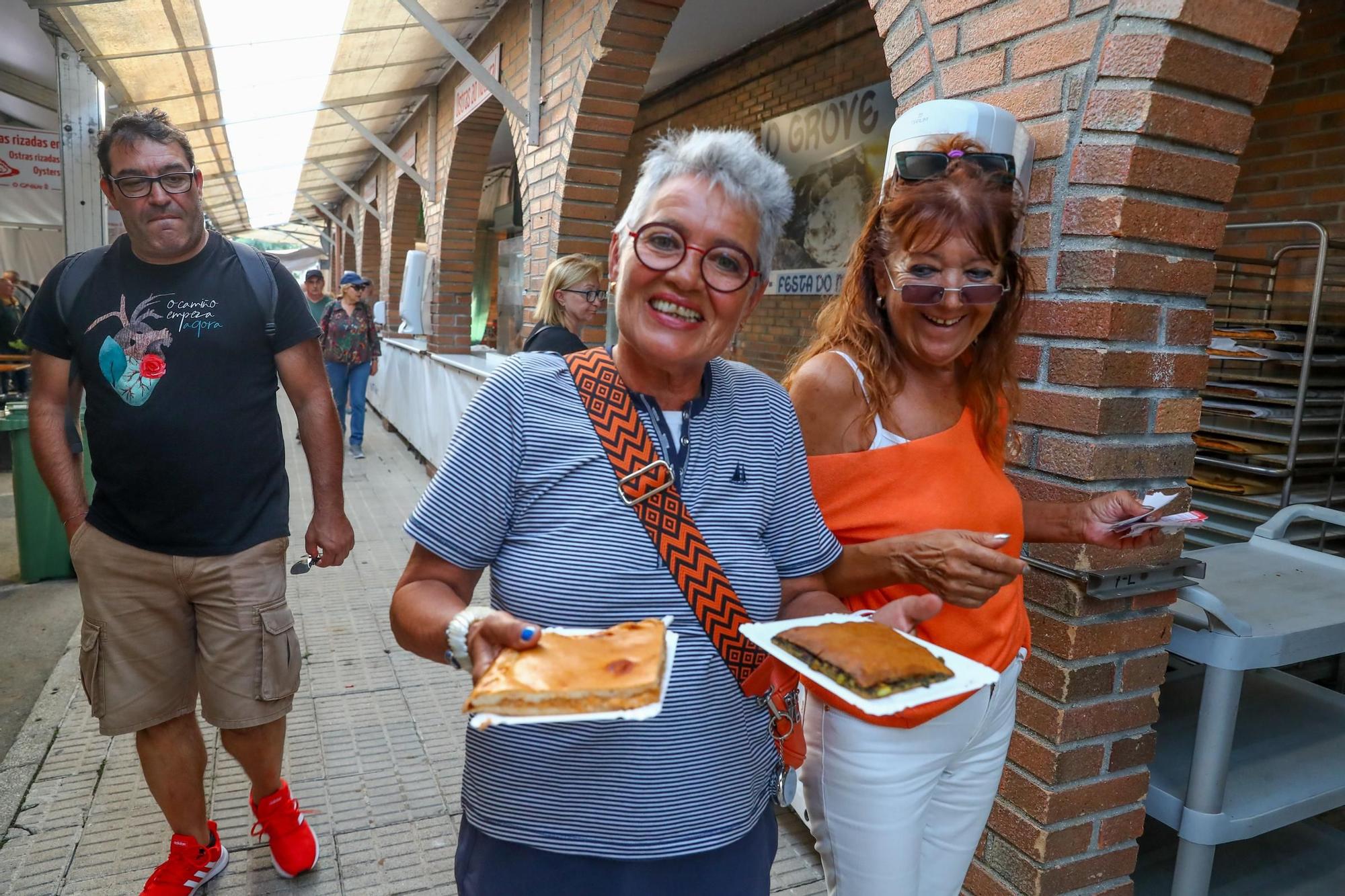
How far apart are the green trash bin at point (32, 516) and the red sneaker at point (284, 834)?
3.30 metres

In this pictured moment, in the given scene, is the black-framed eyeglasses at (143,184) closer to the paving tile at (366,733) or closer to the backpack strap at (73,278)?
the backpack strap at (73,278)

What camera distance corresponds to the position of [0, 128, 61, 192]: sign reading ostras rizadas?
654cm

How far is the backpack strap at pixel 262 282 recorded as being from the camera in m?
2.43

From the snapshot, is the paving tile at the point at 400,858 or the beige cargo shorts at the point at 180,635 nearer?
the beige cargo shorts at the point at 180,635

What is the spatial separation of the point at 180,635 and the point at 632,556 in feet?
6.10

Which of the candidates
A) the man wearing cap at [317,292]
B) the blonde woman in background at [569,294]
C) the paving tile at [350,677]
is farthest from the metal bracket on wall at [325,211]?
the paving tile at [350,677]

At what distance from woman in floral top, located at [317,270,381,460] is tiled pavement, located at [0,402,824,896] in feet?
16.8

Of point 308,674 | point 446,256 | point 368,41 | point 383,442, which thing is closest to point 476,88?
point 368,41

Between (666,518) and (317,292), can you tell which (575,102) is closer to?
(317,292)

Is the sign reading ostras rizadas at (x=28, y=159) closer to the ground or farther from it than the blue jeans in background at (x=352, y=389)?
farther from it

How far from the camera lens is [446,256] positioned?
33.5ft

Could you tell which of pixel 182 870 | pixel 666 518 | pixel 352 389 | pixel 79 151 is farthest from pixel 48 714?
pixel 352 389

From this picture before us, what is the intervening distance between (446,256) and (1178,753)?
31.0ft

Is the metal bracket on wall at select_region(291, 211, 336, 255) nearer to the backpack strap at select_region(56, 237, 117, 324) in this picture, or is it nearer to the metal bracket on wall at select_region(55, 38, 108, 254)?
the metal bracket on wall at select_region(55, 38, 108, 254)
